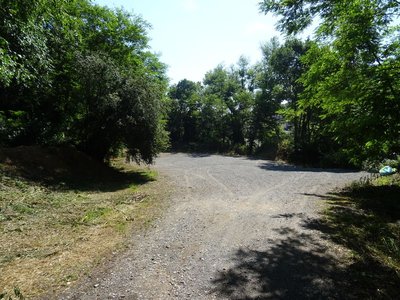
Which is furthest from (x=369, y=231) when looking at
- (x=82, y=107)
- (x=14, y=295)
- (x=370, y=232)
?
(x=82, y=107)

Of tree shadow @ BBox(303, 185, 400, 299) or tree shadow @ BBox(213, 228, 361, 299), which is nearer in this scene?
tree shadow @ BBox(213, 228, 361, 299)

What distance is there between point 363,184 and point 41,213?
1211 centimetres

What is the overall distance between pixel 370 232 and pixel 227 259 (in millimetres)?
3880

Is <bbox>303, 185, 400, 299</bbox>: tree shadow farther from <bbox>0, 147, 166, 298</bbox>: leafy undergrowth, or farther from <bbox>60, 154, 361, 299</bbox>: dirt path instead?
<bbox>0, 147, 166, 298</bbox>: leafy undergrowth

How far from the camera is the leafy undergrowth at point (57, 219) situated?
4188mm

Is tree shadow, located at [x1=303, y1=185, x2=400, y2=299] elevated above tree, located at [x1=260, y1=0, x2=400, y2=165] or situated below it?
below

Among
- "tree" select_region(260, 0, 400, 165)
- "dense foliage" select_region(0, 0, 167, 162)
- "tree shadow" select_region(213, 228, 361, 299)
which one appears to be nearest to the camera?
"tree shadow" select_region(213, 228, 361, 299)

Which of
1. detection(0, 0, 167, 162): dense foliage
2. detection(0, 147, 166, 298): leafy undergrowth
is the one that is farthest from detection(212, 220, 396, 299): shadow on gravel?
detection(0, 0, 167, 162): dense foliage

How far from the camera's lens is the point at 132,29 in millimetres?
18703

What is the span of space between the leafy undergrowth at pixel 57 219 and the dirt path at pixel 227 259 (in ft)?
1.63

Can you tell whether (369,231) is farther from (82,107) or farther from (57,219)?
(82,107)

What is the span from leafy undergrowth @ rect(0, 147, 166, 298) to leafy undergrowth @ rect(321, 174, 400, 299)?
4.07 m

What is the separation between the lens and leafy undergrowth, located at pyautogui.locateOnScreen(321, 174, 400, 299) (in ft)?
13.8

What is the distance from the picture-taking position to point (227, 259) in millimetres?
4805
